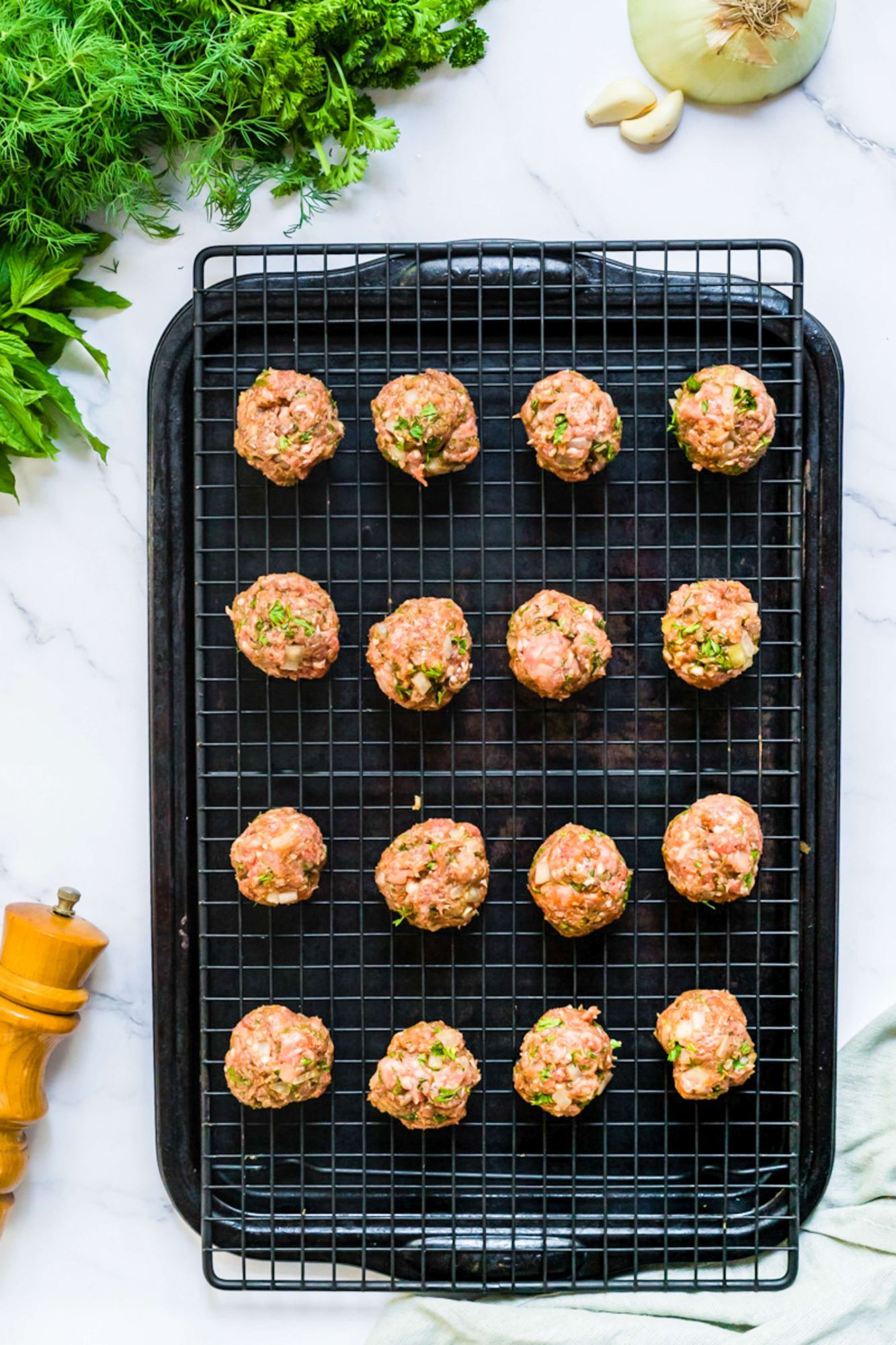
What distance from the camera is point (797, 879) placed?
279 cm

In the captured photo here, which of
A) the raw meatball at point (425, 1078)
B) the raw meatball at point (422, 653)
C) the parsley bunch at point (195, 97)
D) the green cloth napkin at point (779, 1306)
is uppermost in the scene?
the parsley bunch at point (195, 97)

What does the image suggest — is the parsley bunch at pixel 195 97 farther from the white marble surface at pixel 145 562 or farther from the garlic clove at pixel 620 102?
the garlic clove at pixel 620 102

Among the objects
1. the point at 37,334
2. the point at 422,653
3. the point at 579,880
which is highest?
the point at 37,334

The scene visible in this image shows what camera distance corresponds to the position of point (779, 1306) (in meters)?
2.82

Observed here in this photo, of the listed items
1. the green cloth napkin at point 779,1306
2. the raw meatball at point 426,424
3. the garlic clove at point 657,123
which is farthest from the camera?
the garlic clove at point 657,123

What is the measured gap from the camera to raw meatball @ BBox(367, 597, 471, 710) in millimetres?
2664

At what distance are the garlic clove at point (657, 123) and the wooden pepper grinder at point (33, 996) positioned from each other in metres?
2.39

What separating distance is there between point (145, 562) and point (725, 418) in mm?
1522

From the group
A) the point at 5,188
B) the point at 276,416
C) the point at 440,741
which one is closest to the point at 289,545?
the point at 276,416

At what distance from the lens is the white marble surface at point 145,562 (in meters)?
2.97

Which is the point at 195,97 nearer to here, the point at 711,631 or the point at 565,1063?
the point at 711,631

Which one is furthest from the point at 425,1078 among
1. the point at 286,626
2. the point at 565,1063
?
the point at 286,626

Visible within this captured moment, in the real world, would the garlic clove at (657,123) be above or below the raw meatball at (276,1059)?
above


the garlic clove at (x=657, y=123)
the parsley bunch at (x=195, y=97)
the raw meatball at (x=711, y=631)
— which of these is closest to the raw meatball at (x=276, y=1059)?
the raw meatball at (x=711, y=631)
